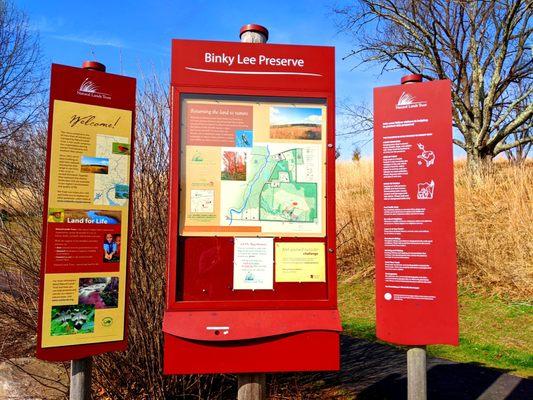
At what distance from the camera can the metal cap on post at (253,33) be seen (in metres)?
3.13

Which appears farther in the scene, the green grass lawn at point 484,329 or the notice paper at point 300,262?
the green grass lawn at point 484,329

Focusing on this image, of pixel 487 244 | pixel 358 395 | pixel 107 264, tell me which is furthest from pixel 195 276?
pixel 487 244

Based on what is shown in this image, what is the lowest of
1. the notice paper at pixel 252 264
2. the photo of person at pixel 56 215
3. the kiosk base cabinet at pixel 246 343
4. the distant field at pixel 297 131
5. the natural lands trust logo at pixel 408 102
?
the kiosk base cabinet at pixel 246 343

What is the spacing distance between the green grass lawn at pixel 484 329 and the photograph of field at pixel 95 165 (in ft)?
16.4

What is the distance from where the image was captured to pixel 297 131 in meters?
2.99

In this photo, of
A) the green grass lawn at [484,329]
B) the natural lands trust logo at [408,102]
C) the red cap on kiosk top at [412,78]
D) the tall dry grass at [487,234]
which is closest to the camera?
the natural lands trust logo at [408,102]

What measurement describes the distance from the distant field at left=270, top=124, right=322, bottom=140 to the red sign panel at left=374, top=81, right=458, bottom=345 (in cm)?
46

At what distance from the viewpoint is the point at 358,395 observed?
4363 millimetres

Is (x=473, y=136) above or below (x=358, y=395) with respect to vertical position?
above

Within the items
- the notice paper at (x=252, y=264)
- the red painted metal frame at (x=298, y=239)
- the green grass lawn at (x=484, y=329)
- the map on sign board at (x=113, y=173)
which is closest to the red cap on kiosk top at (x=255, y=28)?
the red painted metal frame at (x=298, y=239)

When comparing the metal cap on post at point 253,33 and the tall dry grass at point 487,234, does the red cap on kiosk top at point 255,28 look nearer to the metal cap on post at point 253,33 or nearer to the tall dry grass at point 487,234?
the metal cap on post at point 253,33

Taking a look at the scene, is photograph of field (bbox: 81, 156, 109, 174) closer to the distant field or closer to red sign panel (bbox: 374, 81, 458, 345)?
the distant field

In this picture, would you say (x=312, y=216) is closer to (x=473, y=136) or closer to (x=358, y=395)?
(x=358, y=395)

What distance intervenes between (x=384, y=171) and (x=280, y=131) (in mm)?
761
